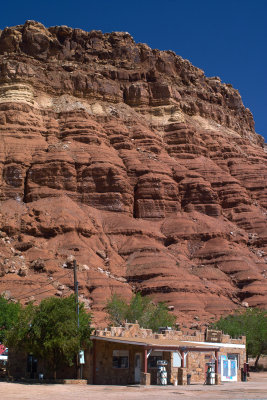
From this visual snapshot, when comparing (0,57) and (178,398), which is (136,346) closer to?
(178,398)

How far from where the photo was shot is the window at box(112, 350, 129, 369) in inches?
1689

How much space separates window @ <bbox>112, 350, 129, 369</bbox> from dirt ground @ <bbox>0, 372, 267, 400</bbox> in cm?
345

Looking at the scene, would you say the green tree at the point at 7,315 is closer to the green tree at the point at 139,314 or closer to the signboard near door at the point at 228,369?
the green tree at the point at 139,314

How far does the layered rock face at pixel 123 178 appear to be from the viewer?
3681 inches

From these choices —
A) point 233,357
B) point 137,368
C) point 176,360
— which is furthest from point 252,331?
point 137,368

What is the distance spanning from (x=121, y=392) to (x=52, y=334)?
7424mm

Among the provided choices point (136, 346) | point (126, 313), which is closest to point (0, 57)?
point (126, 313)

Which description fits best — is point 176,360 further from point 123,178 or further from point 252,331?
point 123,178

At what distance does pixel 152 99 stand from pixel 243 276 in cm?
5430

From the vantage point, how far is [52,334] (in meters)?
41.8

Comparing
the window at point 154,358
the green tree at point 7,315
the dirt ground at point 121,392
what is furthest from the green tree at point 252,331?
the dirt ground at point 121,392

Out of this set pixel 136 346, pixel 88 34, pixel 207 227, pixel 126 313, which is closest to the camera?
pixel 136 346

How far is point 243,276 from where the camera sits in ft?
328

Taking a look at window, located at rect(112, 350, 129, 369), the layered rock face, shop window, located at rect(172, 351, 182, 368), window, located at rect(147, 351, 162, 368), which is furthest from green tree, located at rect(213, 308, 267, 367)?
window, located at rect(112, 350, 129, 369)
